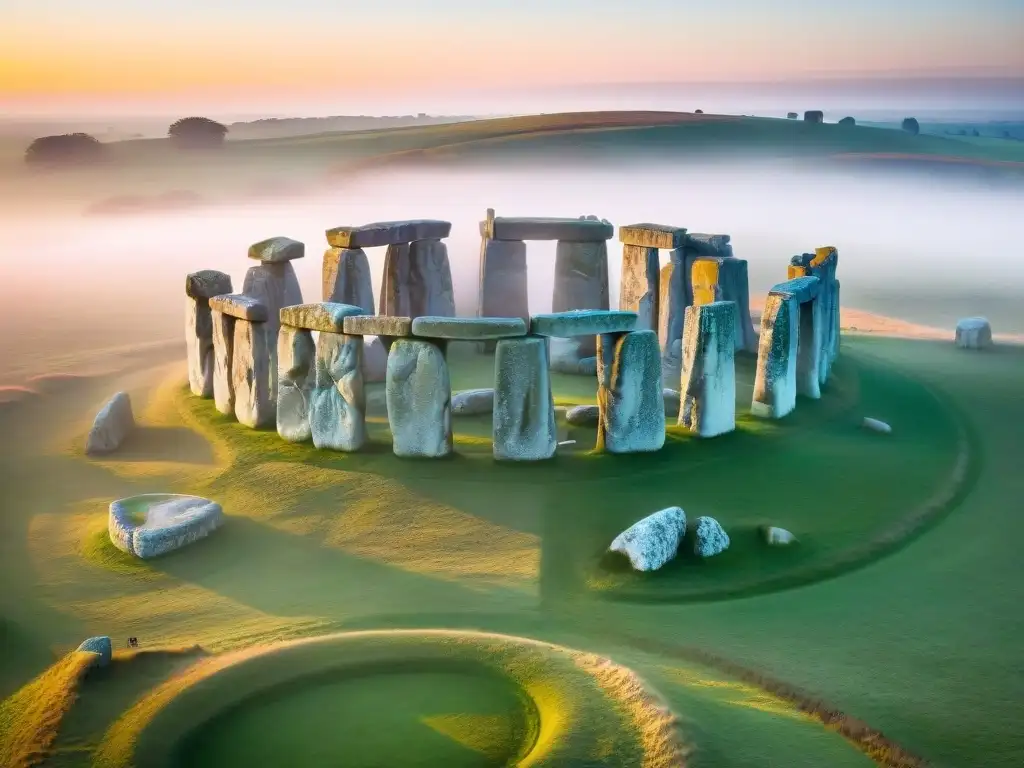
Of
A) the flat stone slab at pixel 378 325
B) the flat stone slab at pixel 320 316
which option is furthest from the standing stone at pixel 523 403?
the flat stone slab at pixel 320 316

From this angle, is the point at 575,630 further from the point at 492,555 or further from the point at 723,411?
the point at 723,411

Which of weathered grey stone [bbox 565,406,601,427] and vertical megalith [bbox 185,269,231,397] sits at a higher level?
vertical megalith [bbox 185,269,231,397]

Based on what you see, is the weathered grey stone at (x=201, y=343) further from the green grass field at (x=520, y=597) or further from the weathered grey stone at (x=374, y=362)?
the weathered grey stone at (x=374, y=362)

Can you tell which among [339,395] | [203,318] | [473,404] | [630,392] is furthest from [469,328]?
[203,318]

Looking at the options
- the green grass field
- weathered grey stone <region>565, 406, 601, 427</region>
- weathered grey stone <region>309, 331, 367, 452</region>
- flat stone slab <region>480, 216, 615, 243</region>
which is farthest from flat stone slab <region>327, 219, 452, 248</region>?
weathered grey stone <region>565, 406, 601, 427</region>

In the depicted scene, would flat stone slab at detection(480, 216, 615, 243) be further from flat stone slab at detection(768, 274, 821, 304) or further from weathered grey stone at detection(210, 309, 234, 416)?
weathered grey stone at detection(210, 309, 234, 416)

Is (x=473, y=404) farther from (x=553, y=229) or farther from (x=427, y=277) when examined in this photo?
(x=553, y=229)
